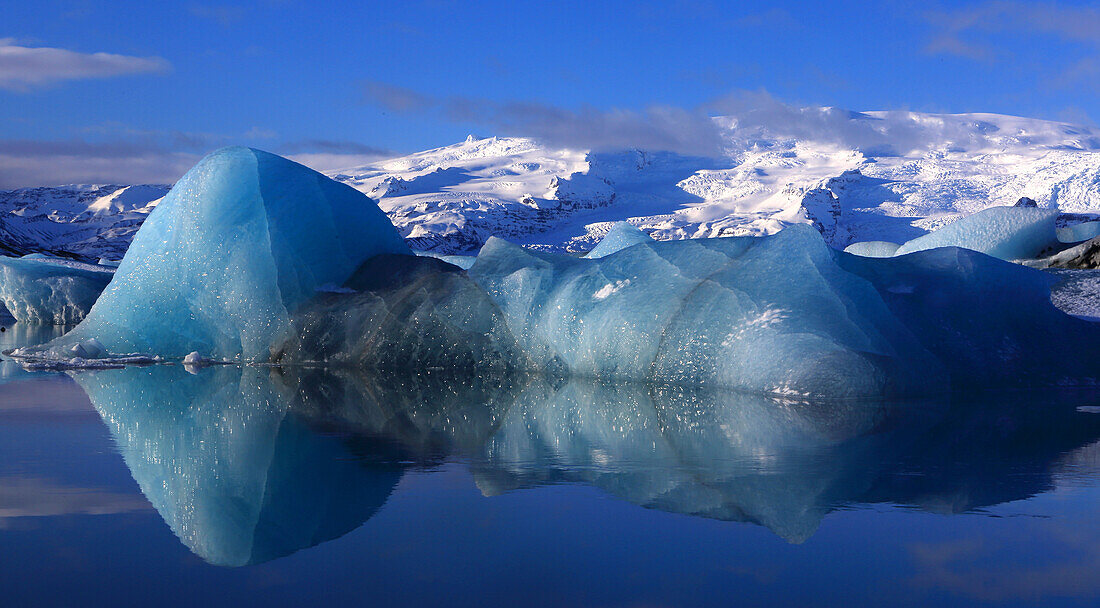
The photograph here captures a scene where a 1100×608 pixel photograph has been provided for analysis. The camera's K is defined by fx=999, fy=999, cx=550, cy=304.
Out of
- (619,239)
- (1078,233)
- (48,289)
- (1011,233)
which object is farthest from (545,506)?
(48,289)

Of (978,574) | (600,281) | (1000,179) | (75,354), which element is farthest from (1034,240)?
(1000,179)

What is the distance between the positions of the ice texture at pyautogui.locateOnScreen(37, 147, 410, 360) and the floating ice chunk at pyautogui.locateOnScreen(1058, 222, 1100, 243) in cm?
1413

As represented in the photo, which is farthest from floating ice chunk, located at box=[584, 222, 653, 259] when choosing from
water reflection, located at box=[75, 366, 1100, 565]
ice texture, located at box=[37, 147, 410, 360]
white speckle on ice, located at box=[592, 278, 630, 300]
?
water reflection, located at box=[75, 366, 1100, 565]

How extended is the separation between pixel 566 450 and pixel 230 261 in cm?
669

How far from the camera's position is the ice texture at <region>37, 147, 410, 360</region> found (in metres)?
10.5

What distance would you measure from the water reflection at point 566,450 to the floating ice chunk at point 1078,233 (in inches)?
520

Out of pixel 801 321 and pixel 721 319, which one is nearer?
pixel 801 321

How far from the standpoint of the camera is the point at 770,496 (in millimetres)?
3816

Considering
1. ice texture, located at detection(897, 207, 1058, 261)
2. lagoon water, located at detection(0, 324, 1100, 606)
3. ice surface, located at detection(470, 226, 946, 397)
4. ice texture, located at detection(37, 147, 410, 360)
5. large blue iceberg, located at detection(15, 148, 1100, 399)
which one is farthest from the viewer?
ice texture, located at detection(897, 207, 1058, 261)

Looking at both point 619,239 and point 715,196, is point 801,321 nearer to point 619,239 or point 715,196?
point 619,239

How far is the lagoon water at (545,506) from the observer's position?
274 cm

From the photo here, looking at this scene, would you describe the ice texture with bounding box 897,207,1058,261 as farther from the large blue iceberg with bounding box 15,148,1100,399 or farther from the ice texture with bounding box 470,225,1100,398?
the large blue iceberg with bounding box 15,148,1100,399

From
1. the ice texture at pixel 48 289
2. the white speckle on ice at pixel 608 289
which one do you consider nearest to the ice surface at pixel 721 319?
the white speckle on ice at pixel 608 289

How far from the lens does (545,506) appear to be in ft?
12.0
